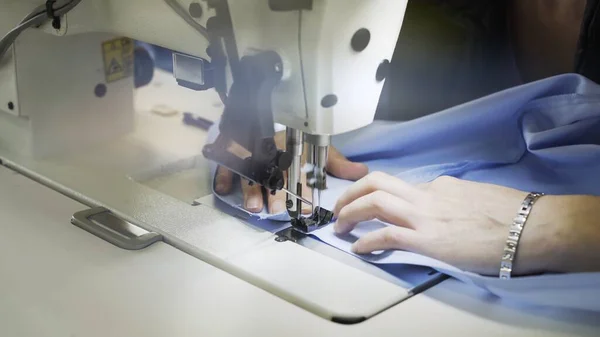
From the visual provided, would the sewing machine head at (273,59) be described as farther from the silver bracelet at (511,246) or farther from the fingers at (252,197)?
the silver bracelet at (511,246)

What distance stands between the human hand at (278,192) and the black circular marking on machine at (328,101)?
173mm

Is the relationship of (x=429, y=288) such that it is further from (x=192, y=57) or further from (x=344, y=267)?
(x=192, y=57)

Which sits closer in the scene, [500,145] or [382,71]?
[382,71]

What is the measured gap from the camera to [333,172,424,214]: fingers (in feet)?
3.24

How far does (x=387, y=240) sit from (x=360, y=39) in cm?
26

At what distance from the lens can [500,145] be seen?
1.18 meters

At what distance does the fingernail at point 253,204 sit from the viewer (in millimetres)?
1083

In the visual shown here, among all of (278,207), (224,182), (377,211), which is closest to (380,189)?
(377,211)

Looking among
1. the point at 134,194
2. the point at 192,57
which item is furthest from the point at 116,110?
the point at 192,57

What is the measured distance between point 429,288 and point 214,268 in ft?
0.89

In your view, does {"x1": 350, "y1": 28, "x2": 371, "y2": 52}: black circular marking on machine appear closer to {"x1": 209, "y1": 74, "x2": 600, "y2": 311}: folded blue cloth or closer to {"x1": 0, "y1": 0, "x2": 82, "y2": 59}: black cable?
{"x1": 209, "y1": 74, "x2": 600, "y2": 311}: folded blue cloth

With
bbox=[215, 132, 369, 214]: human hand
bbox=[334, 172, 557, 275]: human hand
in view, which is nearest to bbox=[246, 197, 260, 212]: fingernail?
bbox=[215, 132, 369, 214]: human hand

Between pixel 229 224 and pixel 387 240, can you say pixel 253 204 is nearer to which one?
pixel 229 224

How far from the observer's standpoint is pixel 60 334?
0.81 metres
